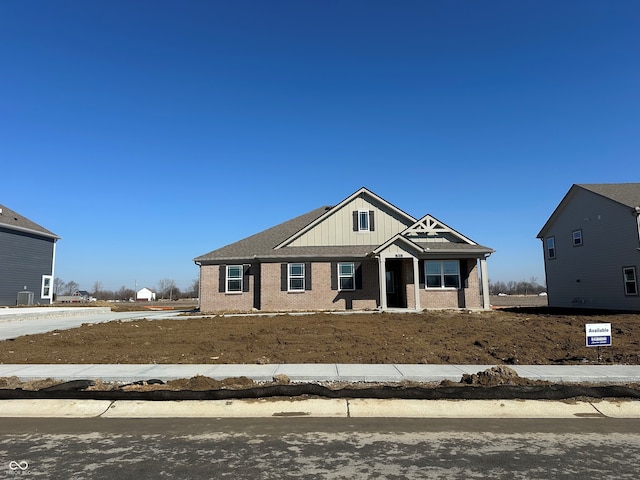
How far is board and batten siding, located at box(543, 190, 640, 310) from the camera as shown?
22.4 m

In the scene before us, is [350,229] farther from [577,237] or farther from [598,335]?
[598,335]

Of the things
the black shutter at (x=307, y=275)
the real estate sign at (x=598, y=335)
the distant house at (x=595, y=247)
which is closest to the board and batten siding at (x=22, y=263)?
the black shutter at (x=307, y=275)

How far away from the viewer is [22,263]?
35281mm

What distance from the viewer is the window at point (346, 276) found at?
2380 centimetres

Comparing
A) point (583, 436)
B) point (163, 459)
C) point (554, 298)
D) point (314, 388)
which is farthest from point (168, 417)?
point (554, 298)

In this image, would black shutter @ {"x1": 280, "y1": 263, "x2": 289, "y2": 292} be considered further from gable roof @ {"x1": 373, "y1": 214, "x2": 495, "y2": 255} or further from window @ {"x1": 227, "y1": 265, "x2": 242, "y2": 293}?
gable roof @ {"x1": 373, "y1": 214, "x2": 495, "y2": 255}

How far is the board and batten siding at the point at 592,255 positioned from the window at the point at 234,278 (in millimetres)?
20357

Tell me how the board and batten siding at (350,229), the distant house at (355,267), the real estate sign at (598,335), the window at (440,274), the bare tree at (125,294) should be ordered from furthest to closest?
the bare tree at (125,294), the board and batten siding at (350,229), the window at (440,274), the distant house at (355,267), the real estate sign at (598,335)

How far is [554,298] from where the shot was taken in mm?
29125

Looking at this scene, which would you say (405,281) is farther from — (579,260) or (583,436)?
(583,436)

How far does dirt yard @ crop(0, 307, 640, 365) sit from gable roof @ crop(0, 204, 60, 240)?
23.9m

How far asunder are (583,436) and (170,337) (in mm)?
10778

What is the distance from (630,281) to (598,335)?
55.0ft

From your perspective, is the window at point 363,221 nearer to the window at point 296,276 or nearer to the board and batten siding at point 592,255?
the window at point 296,276
